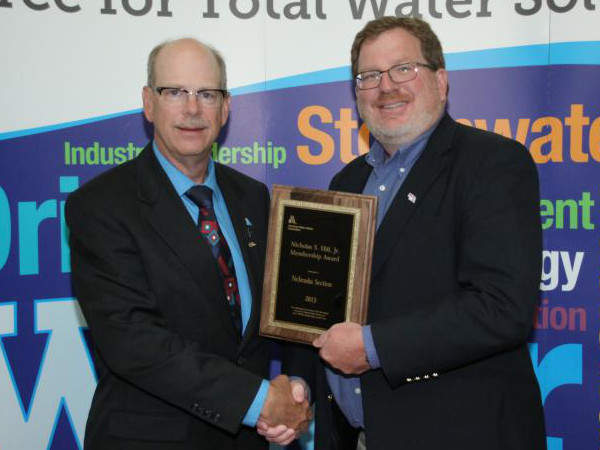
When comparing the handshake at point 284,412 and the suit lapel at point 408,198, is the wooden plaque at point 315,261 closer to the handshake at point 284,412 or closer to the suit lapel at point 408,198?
the suit lapel at point 408,198

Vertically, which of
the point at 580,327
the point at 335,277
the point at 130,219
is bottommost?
the point at 580,327

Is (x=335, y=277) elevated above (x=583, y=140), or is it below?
below

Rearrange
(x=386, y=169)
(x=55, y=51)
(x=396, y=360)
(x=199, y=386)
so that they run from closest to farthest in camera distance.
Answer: (x=396, y=360) < (x=199, y=386) < (x=386, y=169) < (x=55, y=51)

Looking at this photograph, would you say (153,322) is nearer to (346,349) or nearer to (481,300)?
(346,349)

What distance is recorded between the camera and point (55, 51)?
3.56 metres

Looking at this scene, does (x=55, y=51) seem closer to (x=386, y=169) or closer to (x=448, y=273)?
(x=386, y=169)

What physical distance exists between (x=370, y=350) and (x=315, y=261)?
1.31 ft

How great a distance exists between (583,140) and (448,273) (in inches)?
74.7

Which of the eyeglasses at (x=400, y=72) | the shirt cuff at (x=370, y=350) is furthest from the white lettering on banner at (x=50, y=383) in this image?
the eyeglasses at (x=400, y=72)

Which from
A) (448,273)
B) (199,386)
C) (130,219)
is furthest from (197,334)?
(448,273)

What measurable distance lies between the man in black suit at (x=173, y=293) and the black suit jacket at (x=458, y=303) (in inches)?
20.9

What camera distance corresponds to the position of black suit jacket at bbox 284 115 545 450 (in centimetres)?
210

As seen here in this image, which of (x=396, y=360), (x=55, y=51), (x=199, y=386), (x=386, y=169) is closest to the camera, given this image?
(x=396, y=360)

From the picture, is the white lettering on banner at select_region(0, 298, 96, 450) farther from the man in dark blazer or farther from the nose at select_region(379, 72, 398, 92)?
the nose at select_region(379, 72, 398, 92)
